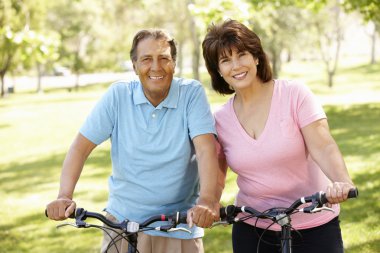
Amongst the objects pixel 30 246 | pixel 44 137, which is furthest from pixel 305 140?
pixel 44 137

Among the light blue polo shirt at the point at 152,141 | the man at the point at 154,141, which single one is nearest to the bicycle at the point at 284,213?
the man at the point at 154,141

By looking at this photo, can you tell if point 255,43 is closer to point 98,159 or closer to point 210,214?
point 210,214

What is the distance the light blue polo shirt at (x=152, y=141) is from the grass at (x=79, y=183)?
3.62 m

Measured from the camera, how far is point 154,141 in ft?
11.8

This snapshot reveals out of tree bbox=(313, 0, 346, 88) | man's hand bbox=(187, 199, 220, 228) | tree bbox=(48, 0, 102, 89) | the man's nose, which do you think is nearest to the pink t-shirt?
man's hand bbox=(187, 199, 220, 228)

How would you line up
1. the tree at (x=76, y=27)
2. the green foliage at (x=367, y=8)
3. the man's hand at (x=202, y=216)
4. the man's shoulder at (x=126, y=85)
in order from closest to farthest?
the man's hand at (x=202, y=216), the man's shoulder at (x=126, y=85), the green foliage at (x=367, y=8), the tree at (x=76, y=27)

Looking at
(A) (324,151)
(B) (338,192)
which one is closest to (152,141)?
(A) (324,151)

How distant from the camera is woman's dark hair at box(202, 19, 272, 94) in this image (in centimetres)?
355

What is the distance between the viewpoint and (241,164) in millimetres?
3611

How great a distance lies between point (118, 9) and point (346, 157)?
3743cm

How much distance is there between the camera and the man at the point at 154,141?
3605 millimetres

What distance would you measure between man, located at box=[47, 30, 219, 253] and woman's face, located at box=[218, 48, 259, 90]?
0.21 m

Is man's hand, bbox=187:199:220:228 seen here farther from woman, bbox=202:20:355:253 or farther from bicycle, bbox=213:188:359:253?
woman, bbox=202:20:355:253

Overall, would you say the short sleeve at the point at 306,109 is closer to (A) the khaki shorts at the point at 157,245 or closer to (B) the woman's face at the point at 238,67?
(B) the woman's face at the point at 238,67
